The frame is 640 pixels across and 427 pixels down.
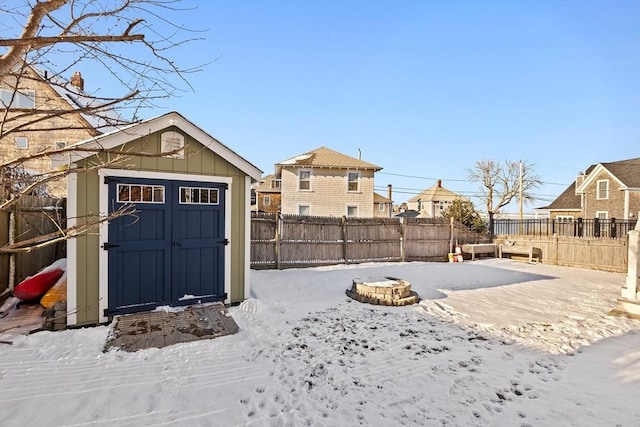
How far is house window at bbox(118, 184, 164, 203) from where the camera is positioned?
16.5 feet

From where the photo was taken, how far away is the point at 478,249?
12.8 meters

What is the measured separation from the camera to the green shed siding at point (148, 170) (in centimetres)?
468

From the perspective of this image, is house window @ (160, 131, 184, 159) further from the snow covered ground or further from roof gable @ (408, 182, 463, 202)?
roof gable @ (408, 182, 463, 202)

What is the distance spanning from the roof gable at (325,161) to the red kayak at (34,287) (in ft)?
47.5

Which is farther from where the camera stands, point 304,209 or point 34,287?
point 304,209

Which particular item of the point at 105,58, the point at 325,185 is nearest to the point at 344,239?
the point at 105,58

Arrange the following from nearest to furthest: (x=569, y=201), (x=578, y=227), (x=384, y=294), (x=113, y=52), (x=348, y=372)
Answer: (x=113, y=52)
(x=348, y=372)
(x=384, y=294)
(x=578, y=227)
(x=569, y=201)

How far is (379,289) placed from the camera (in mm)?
6547

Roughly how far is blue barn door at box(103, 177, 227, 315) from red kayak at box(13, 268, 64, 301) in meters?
1.71

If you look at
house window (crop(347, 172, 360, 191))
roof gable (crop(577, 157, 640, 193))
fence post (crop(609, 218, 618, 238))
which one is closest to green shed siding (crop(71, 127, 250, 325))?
house window (crop(347, 172, 360, 191))

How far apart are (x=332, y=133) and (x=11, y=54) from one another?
78.8 feet

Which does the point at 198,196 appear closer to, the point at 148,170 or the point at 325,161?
the point at 148,170

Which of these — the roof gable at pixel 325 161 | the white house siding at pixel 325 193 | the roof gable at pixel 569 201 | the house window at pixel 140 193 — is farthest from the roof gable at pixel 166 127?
the roof gable at pixel 569 201

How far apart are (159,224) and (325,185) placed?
1521cm
